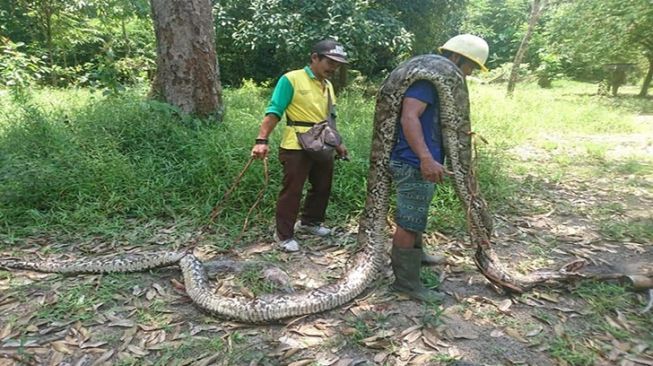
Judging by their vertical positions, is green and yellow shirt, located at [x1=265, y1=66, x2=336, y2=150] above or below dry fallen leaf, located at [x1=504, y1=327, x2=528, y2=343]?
above

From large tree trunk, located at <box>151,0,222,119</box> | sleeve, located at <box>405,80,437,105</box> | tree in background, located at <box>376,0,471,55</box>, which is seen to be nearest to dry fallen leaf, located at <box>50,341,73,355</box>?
sleeve, located at <box>405,80,437,105</box>

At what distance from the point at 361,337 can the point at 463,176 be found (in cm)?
136

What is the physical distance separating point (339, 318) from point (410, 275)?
583 millimetres

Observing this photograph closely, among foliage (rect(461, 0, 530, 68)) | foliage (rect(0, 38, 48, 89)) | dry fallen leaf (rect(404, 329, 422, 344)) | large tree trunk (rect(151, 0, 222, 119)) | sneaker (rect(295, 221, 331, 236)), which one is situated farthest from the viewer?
foliage (rect(461, 0, 530, 68))

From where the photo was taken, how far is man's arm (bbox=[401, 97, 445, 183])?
2.66m

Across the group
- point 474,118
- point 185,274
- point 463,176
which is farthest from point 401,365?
point 474,118

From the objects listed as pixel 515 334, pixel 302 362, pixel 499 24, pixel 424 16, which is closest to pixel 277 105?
pixel 302 362

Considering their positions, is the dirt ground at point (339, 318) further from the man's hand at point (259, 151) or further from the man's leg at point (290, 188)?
the man's hand at point (259, 151)

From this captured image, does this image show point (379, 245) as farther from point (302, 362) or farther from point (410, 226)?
point (302, 362)

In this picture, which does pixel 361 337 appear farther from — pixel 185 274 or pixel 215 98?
pixel 215 98

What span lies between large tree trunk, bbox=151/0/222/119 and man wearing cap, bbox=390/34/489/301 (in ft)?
11.4

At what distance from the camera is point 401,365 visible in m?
2.43

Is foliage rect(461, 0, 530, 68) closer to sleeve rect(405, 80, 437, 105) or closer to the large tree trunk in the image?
the large tree trunk

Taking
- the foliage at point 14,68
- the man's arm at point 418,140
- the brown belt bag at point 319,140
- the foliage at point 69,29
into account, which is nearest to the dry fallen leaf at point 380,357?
the man's arm at point 418,140
